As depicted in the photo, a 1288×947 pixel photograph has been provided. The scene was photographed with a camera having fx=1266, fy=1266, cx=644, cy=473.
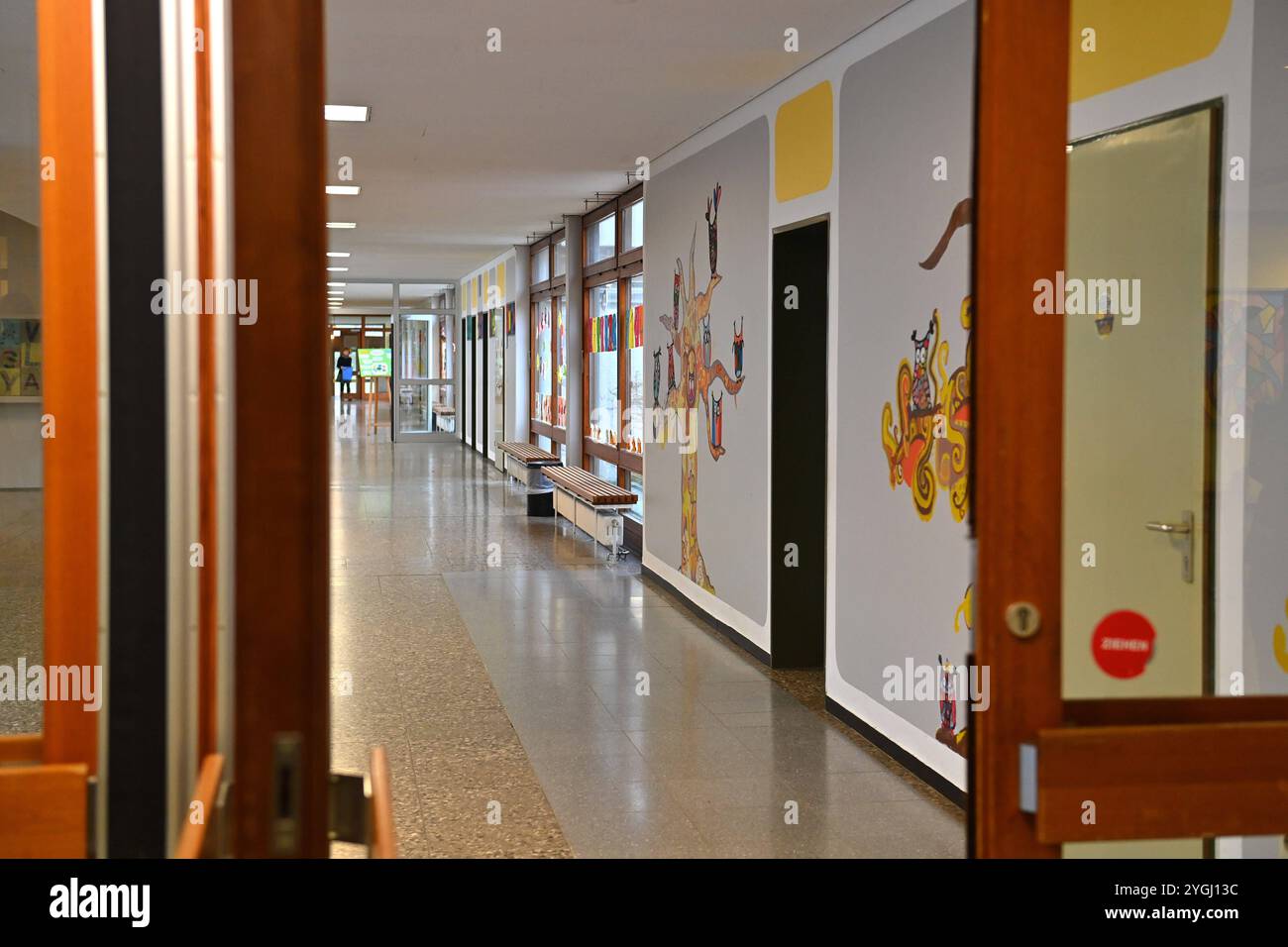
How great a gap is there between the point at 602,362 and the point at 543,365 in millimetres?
3658

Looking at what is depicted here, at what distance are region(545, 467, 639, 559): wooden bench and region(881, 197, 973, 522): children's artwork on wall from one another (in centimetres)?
523

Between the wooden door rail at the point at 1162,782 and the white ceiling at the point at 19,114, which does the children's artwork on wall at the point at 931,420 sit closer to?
the wooden door rail at the point at 1162,782

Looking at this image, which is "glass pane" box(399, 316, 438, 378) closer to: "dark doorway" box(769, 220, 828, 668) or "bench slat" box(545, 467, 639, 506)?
"bench slat" box(545, 467, 639, 506)

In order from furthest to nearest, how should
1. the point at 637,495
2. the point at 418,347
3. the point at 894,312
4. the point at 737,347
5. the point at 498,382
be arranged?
the point at 418,347, the point at 498,382, the point at 637,495, the point at 737,347, the point at 894,312

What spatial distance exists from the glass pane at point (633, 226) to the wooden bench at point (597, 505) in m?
2.07

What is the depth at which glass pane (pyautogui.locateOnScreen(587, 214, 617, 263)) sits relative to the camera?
38.4 ft

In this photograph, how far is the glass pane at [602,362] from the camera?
38.2 feet

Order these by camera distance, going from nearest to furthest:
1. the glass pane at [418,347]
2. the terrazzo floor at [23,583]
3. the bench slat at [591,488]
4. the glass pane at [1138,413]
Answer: the terrazzo floor at [23,583] → the glass pane at [1138,413] → the bench slat at [591,488] → the glass pane at [418,347]

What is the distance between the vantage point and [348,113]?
730 cm

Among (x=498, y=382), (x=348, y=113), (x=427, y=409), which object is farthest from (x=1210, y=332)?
(x=427, y=409)

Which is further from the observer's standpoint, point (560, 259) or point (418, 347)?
point (418, 347)

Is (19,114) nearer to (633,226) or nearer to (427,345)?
(633,226)
